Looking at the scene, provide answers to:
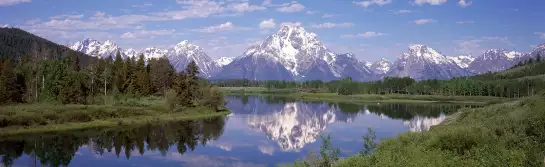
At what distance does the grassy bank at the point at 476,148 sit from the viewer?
21.7 m

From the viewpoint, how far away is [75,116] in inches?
3162

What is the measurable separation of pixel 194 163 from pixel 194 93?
233 ft

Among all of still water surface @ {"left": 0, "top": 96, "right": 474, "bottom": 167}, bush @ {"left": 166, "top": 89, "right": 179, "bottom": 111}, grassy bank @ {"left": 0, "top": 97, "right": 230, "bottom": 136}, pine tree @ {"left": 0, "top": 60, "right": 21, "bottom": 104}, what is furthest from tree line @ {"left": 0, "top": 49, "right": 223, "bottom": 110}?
still water surface @ {"left": 0, "top": 96, "right": 474, "bottom": 167}

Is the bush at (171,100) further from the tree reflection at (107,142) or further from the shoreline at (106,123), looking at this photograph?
the tree reflection at (107,142)

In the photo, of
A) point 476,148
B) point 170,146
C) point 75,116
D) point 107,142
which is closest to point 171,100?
point 75,116

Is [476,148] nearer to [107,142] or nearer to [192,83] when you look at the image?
[107,142]

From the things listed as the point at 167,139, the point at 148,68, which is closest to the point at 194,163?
the point at 167,139

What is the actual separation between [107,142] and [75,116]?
1890 cm

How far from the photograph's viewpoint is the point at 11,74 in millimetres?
97125

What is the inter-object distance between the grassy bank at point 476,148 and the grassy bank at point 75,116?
57348 millimetres

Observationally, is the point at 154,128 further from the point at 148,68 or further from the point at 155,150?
the point at 148,68

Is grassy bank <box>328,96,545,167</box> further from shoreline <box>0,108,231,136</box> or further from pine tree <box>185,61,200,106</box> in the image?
pine tree <box>185,61,200,106</box>

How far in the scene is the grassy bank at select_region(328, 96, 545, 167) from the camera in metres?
21.7

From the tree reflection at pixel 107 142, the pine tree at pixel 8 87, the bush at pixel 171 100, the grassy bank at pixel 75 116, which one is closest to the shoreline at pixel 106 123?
the grassy bank at pixel 75 116
